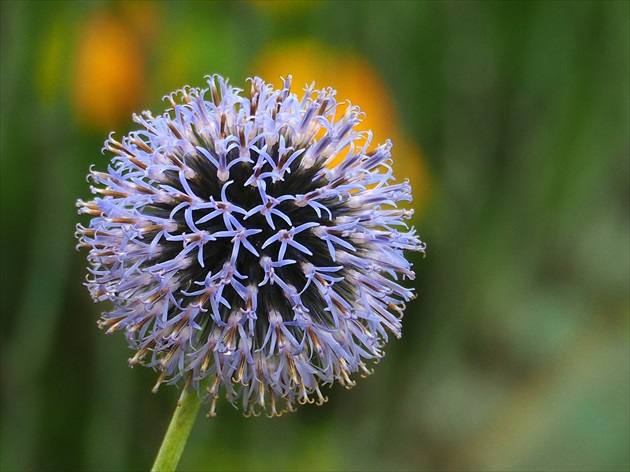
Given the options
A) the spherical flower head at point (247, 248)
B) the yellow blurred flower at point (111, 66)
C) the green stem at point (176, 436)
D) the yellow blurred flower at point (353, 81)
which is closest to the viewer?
the green stem at point (176, 436)

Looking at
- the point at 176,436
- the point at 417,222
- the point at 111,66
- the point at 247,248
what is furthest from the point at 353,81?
the point at 176,436

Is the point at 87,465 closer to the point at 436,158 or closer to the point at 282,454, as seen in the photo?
the point at 282,454

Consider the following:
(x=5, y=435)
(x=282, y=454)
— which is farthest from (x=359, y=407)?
(x=5, y=435)

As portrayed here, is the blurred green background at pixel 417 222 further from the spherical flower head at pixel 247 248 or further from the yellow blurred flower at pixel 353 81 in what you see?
the spherical flower head at pixel 247 248

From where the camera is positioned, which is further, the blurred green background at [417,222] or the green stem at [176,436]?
the blurred green background at [417,222]

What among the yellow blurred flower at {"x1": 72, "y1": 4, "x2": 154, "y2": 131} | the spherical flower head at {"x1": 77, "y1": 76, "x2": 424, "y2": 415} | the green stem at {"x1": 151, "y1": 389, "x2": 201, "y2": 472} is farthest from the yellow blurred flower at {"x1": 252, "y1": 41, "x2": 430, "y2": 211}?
the green stem at {"x1": 151, "y1": 389, "x2": 201, "y2": 472}

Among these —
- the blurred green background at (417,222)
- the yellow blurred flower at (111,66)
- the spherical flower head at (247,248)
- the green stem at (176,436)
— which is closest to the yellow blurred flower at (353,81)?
the blurred green background at (417,222)

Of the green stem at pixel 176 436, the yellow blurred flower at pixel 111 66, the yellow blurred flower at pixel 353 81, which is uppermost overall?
the yellow blurred flower at pixel 111 66
